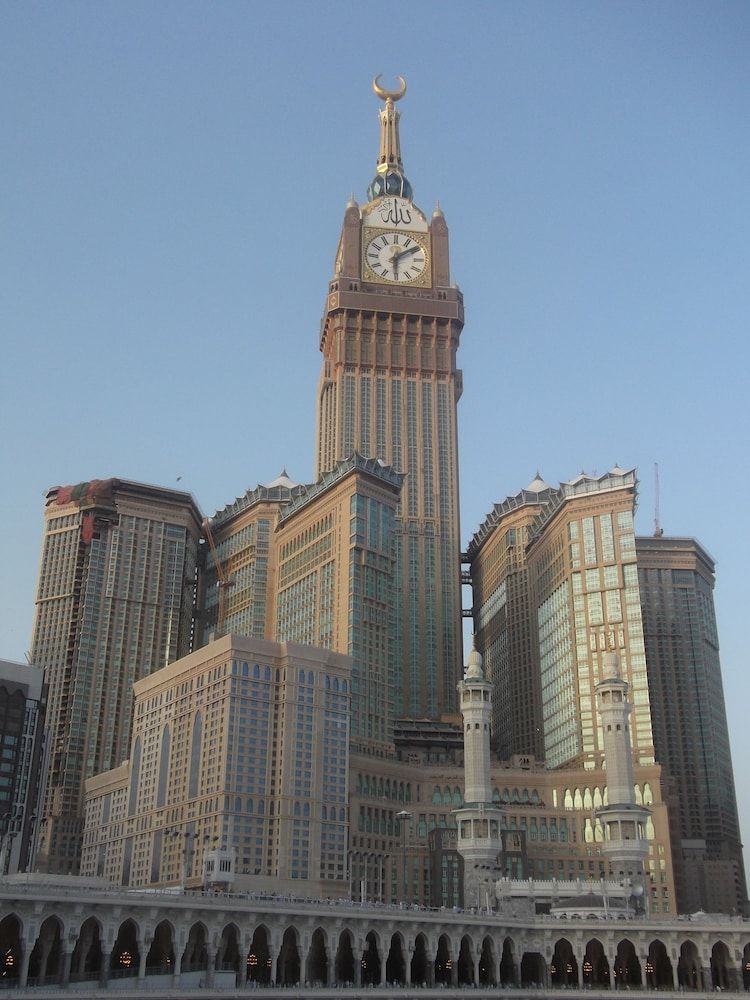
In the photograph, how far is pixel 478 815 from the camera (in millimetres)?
178875

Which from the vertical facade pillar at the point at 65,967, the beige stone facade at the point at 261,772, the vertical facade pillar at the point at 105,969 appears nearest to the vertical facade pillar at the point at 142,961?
the vertical facade pillar at the point at 105,969

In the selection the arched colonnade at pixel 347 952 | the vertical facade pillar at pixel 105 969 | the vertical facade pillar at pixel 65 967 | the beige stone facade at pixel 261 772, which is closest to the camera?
the vertical facade pillar at pixel 65 967

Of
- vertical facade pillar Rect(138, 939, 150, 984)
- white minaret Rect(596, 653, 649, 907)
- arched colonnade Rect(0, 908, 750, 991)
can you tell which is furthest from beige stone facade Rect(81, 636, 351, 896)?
vertical facade pillar Rect(138, 939, 150, 984)

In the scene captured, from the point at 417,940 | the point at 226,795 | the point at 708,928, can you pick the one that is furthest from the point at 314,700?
the point at 708,928

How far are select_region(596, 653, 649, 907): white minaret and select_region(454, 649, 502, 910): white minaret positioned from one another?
60.8 ft

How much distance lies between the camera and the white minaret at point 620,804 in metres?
179

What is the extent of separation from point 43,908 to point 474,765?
89474mm

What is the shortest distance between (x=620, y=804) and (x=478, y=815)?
24.2 m

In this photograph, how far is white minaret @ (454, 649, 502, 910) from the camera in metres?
174

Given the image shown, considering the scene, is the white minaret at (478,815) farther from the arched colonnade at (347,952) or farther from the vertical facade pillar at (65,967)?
the vertical facade pillar at (65,967)

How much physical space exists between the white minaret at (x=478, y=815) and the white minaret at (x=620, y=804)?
60.8 ft

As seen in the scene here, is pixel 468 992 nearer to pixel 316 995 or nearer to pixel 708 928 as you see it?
pixel 316 995

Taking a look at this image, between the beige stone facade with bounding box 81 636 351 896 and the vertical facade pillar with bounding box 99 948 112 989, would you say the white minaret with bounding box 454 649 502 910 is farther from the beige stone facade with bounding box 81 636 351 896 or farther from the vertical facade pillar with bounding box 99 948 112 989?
the vertical facade pillar with bounding box 99 948 112 989

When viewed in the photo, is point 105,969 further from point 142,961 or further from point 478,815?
point 478,815
